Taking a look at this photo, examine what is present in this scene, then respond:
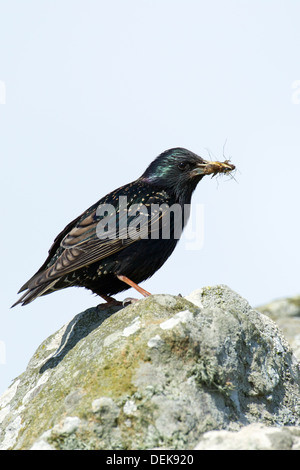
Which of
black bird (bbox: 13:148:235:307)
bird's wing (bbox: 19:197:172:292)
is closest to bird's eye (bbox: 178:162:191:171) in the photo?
black bird (bbox: 13:148:235:307)

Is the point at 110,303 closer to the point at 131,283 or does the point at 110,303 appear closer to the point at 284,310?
the point at 131,283

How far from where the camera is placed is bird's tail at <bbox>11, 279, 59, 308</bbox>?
6.02m

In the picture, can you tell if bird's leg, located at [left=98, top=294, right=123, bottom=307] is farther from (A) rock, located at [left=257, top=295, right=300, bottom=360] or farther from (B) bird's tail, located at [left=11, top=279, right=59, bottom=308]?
(A) rock, located at [left=257, top=295, right=300, bottom=360]

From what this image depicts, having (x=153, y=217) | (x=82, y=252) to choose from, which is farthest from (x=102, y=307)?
(x=153, y=217)

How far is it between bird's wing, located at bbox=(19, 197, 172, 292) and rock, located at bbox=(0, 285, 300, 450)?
0.95 meters

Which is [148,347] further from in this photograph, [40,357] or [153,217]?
[153,217]

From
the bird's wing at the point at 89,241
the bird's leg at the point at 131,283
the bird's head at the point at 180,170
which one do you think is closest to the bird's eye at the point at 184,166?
the bird's head at the point at 180,170

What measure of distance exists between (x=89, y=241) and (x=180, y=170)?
152cm

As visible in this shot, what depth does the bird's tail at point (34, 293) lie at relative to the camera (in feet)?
19.7

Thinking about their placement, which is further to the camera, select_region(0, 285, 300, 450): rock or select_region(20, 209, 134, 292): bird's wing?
select_region(20, 209, 134, 292): bird's wing

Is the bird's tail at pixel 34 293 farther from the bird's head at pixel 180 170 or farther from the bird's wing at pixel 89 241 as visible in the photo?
the bird's head at pixel 180 170

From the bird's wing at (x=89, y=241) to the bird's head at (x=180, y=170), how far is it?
18.9 inches

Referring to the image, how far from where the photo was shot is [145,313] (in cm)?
486

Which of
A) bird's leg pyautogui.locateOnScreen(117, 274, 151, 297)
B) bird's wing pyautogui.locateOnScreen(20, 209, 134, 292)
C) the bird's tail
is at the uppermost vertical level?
bird's wing pyautogui.locateOnScreen(20, 209, 134, 292)
